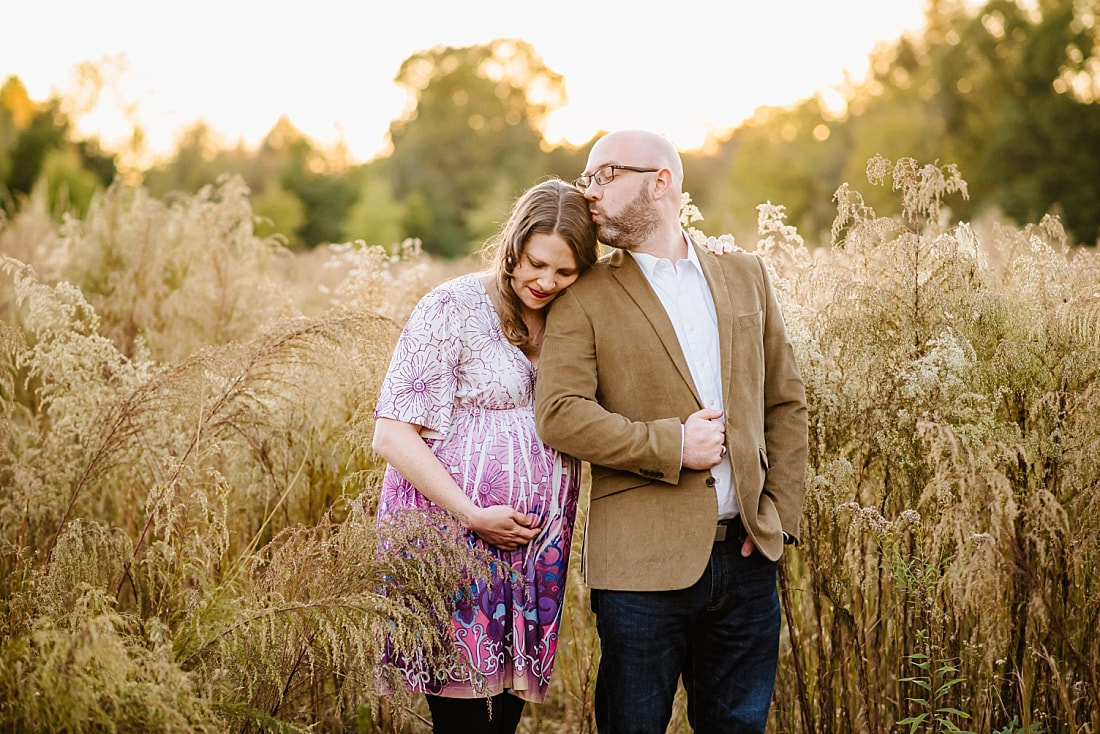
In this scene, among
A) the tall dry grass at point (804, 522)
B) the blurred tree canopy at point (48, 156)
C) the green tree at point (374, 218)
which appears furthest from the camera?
the green tree at point (374, 218)

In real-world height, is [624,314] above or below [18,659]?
above

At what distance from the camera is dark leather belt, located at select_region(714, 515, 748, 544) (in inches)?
105

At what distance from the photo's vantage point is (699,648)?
277 centimetres

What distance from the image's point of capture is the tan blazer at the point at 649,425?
8.43 feet

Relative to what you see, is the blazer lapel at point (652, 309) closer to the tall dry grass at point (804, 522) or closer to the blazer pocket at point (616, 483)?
the blazer pocket at point (616, 483)

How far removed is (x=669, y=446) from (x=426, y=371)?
725mm

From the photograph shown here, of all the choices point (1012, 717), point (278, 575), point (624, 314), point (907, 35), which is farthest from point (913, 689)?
point (907, 35)

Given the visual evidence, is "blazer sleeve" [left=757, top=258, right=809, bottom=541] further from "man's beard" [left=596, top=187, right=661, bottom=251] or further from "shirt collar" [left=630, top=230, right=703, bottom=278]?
"man's beard" [left=596, top=187, right=661, bottom=251]

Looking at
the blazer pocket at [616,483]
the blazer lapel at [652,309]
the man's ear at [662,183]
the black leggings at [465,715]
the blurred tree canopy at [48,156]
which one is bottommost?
the black leggings at [465,715]

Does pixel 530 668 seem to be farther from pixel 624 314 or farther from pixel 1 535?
pixel 1 535

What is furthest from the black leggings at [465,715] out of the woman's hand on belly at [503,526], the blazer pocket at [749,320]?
the blazer pocket at [749,320]

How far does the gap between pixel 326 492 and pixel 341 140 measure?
138 feet

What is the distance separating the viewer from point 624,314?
269cm

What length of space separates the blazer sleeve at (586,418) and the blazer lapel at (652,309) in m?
0.14
